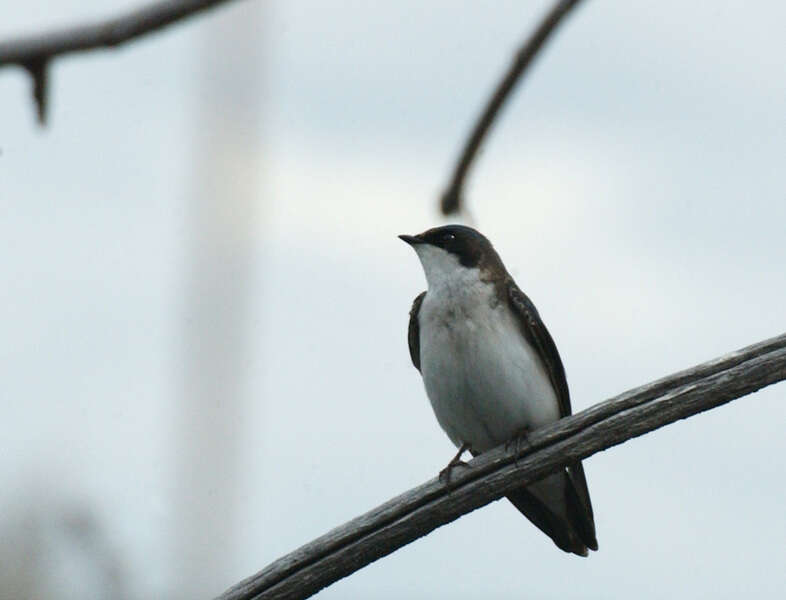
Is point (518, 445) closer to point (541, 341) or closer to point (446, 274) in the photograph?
point (541, 341)

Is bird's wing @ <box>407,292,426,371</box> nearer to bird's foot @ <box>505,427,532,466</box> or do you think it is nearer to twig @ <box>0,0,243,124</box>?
bird's foot @ <box>505,427,532,466</box>

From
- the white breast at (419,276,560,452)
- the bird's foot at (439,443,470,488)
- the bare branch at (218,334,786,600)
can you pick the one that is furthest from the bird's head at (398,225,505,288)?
the bare branch at (218,334,786,600)

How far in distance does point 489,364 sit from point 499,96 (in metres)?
2.54

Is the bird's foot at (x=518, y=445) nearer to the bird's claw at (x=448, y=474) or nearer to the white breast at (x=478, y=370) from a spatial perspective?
the bird's claw at (x=448, y=474)

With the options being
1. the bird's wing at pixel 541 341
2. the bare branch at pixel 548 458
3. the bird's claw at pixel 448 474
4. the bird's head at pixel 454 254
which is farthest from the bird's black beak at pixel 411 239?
the bare branch at pixel 548 458

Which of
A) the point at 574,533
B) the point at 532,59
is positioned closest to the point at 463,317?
the point at 574,533

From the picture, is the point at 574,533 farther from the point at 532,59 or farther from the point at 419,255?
the point at 532,59

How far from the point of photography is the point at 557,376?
6812 millimetres

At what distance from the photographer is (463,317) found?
655 cm

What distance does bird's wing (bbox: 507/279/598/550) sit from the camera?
6746 millimetres

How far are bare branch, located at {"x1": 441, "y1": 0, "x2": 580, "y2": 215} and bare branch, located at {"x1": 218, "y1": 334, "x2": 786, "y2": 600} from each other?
3.03 ft

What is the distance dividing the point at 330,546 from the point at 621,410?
107 cm

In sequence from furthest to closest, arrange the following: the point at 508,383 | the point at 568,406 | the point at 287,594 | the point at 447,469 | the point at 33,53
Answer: the point at 568,406
the point at 508,383
the point at 447,469
the point at 287,594
the point at 33,53

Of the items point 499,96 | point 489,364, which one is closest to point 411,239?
point 489,364
